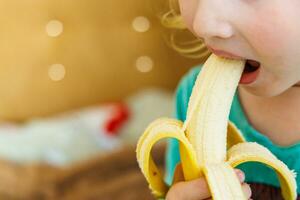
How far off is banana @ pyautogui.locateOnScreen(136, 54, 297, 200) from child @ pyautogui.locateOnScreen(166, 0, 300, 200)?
2 cm

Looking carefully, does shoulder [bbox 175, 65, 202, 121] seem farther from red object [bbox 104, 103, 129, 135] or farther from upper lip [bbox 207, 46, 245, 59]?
red object [bbox 104, 103, 129, 135]

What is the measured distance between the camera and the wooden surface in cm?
152

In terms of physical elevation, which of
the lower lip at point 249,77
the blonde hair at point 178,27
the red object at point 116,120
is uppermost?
the red object at point 116,120

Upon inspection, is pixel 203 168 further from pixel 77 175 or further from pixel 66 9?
pixel 66 9

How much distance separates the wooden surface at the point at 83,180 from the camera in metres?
1.52

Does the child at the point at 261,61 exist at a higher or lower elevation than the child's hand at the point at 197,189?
higher

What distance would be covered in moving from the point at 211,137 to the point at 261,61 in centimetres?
9

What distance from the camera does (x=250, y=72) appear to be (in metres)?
0.70

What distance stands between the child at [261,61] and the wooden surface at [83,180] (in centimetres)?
72

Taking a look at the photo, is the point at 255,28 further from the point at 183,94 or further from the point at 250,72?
the point at 183,94

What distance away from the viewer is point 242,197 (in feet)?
2.06

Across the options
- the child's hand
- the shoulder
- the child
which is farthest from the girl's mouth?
the shoulder

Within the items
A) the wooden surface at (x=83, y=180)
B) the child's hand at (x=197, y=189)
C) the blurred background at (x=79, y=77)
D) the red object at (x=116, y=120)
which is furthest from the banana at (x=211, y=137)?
the red object at (x=116, y=120)

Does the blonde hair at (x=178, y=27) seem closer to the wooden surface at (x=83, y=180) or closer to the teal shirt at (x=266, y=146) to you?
the teal shirt at (x=266, y=146)
